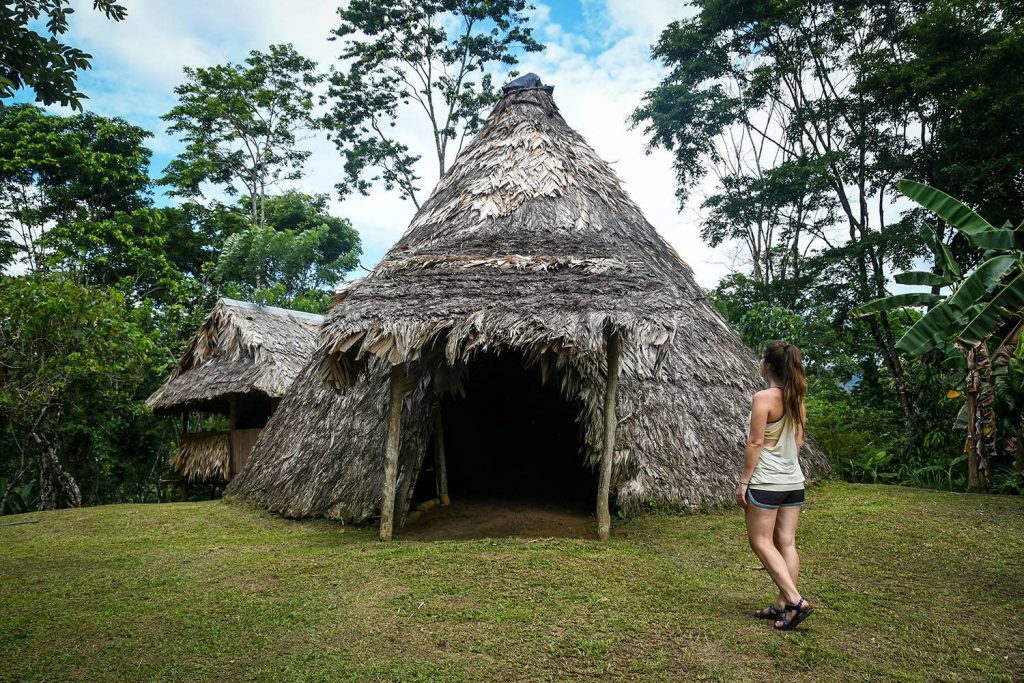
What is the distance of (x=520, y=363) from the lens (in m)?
7.57

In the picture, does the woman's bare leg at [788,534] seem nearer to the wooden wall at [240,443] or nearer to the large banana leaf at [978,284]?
the large banana leaf at [978,284]

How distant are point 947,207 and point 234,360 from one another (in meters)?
9.56

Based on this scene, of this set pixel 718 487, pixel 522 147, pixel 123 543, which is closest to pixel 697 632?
→ pixel 718 487

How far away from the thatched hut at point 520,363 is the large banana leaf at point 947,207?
2.21 m

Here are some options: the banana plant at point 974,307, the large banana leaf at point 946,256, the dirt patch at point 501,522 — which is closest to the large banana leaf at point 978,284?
the banana plant at point 974,307

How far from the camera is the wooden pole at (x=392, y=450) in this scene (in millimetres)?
4973

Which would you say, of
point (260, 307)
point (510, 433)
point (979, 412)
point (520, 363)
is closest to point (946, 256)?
point (979, 412)

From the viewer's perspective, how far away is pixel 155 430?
42.5 ft

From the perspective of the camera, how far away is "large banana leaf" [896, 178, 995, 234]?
541 centimetres

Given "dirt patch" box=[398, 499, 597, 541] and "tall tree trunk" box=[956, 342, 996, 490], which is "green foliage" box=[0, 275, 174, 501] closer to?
"dirt patch" box=[398, 499, 597, 541]

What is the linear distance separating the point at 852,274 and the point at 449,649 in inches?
424

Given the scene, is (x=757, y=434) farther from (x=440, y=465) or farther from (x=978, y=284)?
(x=440, y=465)

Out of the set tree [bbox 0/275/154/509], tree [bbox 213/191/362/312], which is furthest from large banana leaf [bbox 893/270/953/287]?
tree [bbox 213/191/362/312]

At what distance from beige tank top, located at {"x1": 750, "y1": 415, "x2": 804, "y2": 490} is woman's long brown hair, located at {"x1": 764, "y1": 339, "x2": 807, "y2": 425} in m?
0.06
